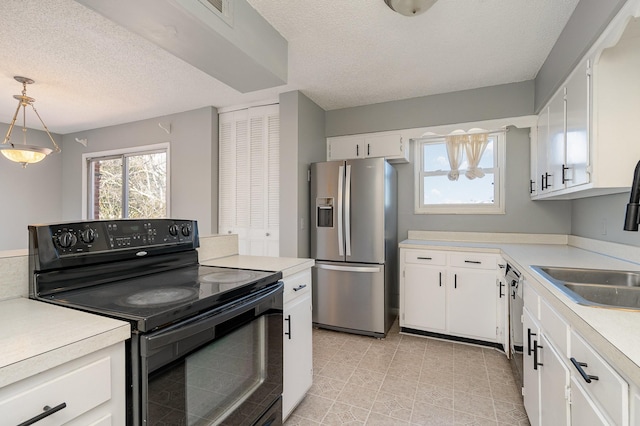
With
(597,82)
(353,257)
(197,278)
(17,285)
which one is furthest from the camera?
(353,257)

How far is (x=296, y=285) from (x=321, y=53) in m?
1.86

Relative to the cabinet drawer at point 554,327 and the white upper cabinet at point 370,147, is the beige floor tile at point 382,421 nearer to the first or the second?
the cabinet drawer at point 554,327

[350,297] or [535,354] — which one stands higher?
[535,354]

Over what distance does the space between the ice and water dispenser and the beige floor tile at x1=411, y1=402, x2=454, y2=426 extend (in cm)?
178

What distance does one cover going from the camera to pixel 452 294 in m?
2.89

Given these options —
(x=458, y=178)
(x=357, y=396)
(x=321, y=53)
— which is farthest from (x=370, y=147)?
(x=357, y=396)

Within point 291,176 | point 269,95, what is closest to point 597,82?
point 291,176

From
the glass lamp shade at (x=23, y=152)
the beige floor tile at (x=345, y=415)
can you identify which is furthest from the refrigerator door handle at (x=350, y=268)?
the glass lamp shade at (x=23, y=152)

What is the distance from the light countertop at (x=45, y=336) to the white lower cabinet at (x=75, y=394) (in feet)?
0.11

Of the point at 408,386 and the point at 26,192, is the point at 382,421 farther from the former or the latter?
the point at 26,192

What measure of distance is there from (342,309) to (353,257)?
21.9 inches

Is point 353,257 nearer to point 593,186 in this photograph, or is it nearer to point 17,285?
point 593,186

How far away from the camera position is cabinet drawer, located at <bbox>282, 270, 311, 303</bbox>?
1.72 meters

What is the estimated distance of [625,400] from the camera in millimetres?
741
